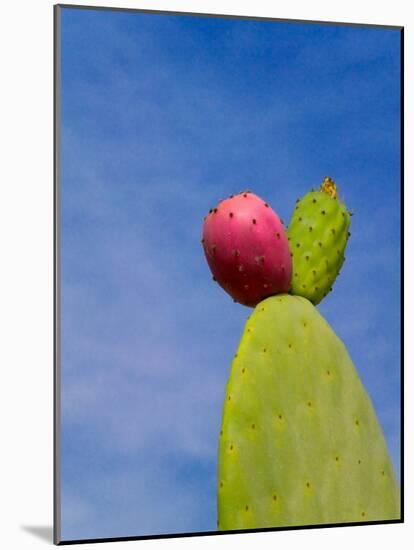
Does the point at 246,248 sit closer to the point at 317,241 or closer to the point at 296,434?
the point at 317,241

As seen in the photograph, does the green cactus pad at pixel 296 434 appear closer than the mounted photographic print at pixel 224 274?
No

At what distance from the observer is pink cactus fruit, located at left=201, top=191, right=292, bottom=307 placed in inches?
258

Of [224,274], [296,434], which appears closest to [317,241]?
[224,274]

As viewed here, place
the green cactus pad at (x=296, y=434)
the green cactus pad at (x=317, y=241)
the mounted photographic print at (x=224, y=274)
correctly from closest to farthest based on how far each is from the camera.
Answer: the mounted photographic print at (x=224, y=274)
the green cactus pad at (x=296, y=434)
the green cactus pad at (x=317, y=241)

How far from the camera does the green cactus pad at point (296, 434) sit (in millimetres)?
6527

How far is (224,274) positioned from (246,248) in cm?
14

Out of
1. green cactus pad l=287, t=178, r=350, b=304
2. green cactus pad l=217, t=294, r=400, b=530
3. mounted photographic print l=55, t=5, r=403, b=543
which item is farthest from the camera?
green cactus pad l=287, t=178, r=350, b=304

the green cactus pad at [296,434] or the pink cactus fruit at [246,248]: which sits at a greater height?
the pink cactus fruit at [246,248]

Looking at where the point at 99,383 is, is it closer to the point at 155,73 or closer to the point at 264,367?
the point at 264,367

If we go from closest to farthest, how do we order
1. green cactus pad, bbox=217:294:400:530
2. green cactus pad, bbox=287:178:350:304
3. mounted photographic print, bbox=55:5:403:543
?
mounted photographic print, bbox=55:5:403:543, green cactus pad, bbox=217:294:400:530, green cactus pad, bbox=287:178:350:304

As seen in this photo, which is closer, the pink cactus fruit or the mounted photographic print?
the mounted photographic print

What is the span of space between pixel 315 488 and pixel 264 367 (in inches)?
23.0

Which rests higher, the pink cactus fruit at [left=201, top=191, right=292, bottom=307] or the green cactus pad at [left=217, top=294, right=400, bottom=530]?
the pink cactus fruit at [left=201, top=191, right=292, bottom=307]

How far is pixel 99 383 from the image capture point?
632 cm
